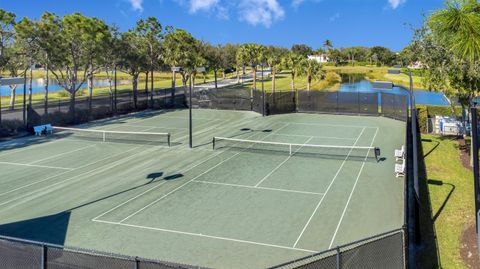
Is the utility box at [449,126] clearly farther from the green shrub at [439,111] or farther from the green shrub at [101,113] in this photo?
the green shrub at [101,113]

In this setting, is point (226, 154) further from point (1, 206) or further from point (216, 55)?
point (216, 55)

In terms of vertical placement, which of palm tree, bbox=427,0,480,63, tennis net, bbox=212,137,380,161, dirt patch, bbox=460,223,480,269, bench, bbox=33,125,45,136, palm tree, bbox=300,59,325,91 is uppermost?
palm tree, bbox=300,59,325,91

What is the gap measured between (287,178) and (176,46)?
3905 centimetres

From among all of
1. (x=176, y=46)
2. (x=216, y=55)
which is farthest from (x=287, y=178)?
(x=216, y=55)

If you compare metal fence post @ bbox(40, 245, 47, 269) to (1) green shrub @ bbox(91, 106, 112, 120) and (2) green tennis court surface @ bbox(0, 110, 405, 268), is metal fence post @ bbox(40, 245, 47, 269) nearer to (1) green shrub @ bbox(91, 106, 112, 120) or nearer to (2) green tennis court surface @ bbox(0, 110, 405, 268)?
(2) green tennis court surface @ bbox(0, 110, 405, 268)

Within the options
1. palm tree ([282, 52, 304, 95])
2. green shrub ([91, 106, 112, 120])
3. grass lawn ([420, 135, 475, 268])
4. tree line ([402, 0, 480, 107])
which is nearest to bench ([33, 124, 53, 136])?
green shrub ([91, 106, 112, 120])

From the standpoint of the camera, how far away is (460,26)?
27.6 ft

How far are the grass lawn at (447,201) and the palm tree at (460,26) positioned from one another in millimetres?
6515

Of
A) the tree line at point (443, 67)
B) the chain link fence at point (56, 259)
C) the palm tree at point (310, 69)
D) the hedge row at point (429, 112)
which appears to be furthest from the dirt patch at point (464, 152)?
the palm tree at point (310, 69)

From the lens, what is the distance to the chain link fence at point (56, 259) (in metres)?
8.17

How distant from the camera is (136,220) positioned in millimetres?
15305

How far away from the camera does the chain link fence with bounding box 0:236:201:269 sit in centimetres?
817

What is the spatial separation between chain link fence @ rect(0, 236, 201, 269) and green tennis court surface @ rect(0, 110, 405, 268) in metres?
3.78

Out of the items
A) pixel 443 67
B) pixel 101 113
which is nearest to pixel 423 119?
pixel 443 67
